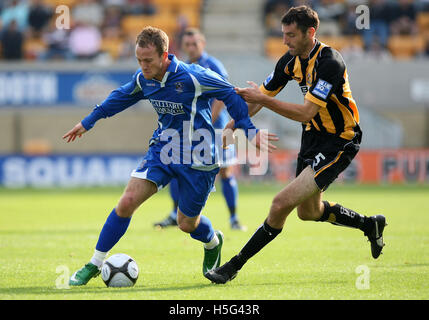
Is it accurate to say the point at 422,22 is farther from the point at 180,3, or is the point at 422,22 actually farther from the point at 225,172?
the point at 225,172

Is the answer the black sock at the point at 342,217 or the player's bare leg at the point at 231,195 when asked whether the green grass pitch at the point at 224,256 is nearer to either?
Answer: the player's bare leg at the point at 231,195

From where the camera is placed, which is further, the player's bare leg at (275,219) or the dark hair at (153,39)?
the player's bare leg at (275,219)

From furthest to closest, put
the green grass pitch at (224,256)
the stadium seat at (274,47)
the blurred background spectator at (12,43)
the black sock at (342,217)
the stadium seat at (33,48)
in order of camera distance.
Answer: the stadium seat at (274,47), the stadium seat at (33,48), the blurred background spectator at (12,43), the black sock at (342,217), the green grass pitch at (224,256)

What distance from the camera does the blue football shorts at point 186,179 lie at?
A: 629 cm

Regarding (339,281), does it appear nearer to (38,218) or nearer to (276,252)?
(276,252)

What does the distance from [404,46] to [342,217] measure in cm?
1650

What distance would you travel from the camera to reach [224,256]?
7797 mm

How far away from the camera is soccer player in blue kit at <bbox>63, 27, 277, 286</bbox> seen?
6.11 m

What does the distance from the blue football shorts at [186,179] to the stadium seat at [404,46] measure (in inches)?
678

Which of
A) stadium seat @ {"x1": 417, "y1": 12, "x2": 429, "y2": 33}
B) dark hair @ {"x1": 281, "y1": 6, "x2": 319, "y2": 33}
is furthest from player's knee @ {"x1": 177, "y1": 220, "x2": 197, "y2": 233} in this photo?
stadium seat @ {"x1": 417, "y1": 12, "x2": 429, "y2": 33}

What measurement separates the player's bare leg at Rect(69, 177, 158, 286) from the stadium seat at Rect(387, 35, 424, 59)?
17672mm

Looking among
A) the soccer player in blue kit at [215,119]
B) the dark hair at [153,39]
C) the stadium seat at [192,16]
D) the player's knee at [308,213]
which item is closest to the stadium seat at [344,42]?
the stadium seat at [192,16]

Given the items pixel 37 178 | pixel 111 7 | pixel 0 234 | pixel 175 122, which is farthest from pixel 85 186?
pixel 175 122

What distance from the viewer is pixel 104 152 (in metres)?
19.7
